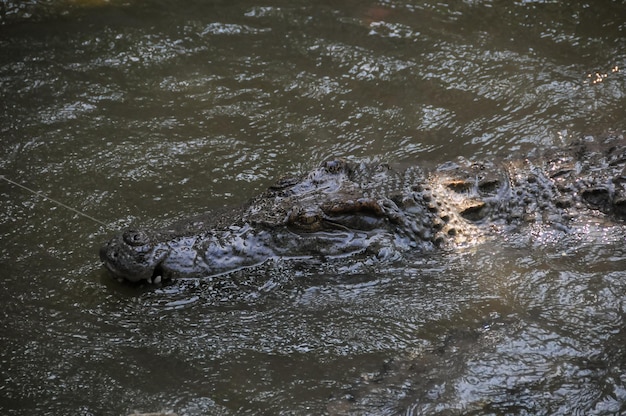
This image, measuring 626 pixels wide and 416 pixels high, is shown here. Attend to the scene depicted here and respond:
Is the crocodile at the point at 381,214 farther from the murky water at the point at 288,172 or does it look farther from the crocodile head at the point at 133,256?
→ the murky water at the point at 288,172

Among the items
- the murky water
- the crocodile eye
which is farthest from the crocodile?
the murky water

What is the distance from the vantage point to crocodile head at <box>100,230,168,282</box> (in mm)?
4602

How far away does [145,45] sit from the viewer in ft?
25.2

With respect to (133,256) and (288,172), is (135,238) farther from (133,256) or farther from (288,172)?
(288,172)

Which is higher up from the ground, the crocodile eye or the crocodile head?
the crocodile eye

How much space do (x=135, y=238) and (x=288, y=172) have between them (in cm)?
178

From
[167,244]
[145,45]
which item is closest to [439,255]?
[167,244]

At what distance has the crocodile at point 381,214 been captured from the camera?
4.89 m

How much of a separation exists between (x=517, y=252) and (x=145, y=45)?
4798 mm

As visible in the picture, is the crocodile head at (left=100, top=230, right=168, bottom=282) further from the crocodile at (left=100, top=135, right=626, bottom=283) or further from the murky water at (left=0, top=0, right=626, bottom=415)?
the murky water at (left=0, top=0, right=626, bottom=415)

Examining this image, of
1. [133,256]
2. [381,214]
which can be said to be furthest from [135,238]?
[381,214]

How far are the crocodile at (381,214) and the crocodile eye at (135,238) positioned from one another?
0.01 metres

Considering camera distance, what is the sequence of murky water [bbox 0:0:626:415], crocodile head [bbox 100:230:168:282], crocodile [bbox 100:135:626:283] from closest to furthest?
murky water [bbox 0:0:626:415] < crocodile head [bbox 100:230:168:282] < crocodile [bbox 100:135:626:283]

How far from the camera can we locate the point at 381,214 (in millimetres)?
5027
